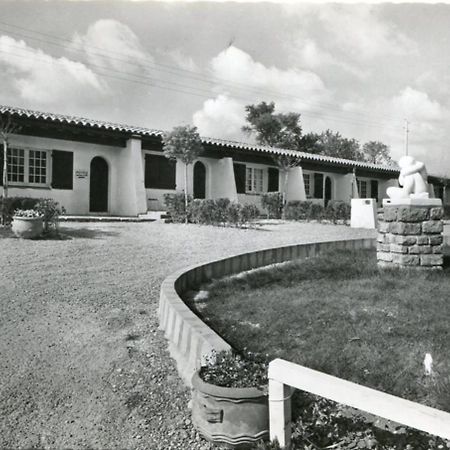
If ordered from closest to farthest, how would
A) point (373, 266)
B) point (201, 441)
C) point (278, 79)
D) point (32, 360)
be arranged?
point (201, 441)
point (32, 360)
point (373, 266)
point (278, 79)

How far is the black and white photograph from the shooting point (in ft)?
7.70

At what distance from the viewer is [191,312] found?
12.0ft

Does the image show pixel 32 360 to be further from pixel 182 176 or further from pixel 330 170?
pixel 330 170

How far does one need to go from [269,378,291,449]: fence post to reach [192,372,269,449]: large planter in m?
0.07

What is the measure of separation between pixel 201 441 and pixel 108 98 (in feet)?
18.4

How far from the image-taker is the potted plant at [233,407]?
2209 millimetres

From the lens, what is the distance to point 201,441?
2355mm

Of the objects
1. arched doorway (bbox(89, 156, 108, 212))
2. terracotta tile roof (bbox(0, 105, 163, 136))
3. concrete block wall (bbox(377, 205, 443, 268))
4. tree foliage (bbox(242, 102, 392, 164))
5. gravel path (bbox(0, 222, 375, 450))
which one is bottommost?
gravel path (bbox(0, 222, 375, 450))

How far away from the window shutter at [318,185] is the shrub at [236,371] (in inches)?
751

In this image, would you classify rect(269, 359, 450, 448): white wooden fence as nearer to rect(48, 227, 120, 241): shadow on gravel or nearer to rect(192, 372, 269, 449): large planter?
rect(192, 372, 269, 449): large planter

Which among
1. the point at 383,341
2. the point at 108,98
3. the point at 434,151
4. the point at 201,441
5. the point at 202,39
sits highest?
the point at 202,39

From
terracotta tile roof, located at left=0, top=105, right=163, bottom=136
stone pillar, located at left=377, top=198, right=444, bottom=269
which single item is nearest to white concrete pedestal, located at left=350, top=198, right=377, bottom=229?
terracotta tile roof, located at left=0, top=105, right=163, bottom=136

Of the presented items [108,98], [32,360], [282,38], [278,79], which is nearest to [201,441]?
[32,360]

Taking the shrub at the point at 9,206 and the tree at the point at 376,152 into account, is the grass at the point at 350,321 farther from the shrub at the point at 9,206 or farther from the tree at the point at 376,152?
the tree at the point at 376,152
